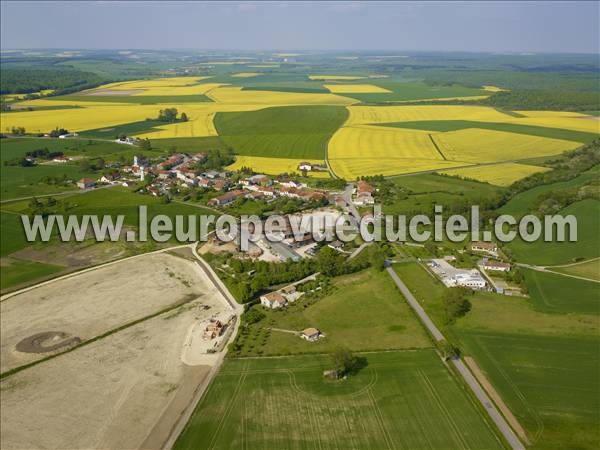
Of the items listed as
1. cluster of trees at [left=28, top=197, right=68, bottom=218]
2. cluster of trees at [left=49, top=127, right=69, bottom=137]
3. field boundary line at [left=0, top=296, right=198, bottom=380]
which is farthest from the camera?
cluster of trees at [left=49, top=127, right=69, bottom=137]

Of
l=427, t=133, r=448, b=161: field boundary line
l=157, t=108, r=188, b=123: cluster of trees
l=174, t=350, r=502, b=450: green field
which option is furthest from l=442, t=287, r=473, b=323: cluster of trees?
l=157, t=108, r=188, b=123: cluster of trees

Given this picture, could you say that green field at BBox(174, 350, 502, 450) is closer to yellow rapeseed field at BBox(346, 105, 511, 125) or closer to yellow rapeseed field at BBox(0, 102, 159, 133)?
yellow rapeseed field at BBox(346, 105, 511, 125)

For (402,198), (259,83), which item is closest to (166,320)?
Result: (402,198)

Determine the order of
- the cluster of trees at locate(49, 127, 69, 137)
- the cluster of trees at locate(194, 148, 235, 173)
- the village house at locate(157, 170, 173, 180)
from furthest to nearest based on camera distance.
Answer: the cluster of trees at locate(49, 127, 69, 137) < the cluster of trees at locate(194, 148, 235, 173) < the village house at locate(157, 170, 173, 180)

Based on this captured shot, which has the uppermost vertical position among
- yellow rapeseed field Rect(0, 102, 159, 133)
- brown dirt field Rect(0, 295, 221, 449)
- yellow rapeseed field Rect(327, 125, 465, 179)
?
yellow rapeseed field Rect(0, 102, 159, 133)

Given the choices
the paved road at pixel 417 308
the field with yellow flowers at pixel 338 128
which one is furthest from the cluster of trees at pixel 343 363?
the field with yellow flowers at pixel 338 128

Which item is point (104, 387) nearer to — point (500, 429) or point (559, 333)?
point (500, 429)

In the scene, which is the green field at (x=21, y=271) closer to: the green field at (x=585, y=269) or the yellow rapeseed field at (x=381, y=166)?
the green field at (x=585, y=269)
